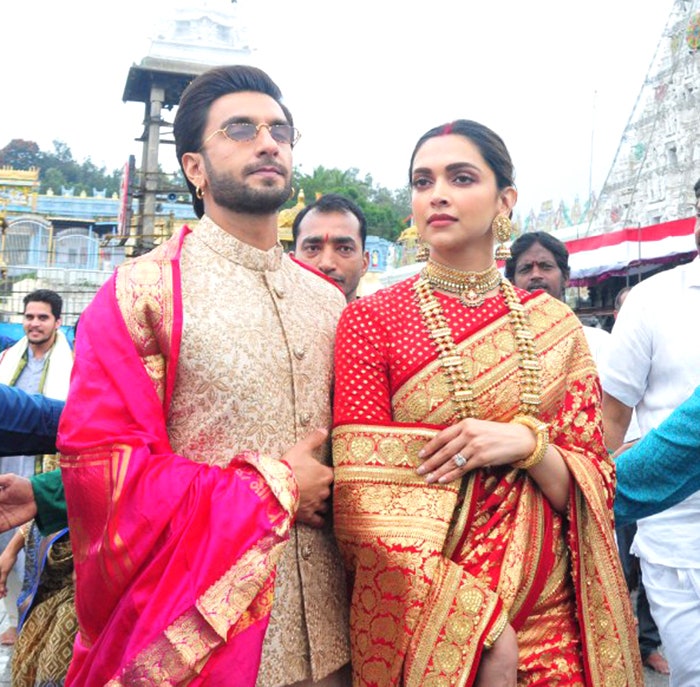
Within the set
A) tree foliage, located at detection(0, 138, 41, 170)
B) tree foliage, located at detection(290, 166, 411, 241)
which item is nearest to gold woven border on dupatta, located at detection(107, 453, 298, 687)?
tree foliage, located at detection(290, 166, 411, 241)

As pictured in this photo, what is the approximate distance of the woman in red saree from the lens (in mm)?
1865

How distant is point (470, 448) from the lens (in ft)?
6.23

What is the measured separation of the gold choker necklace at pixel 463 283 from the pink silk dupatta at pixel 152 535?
670 millimetres

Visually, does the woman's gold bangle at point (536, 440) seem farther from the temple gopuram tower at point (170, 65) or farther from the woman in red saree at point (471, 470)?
the temple gopuram tower at point (170, 65)

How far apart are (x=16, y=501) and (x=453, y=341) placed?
1316mm

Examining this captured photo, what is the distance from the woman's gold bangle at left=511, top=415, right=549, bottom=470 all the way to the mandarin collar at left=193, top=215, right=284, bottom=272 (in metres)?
0.78

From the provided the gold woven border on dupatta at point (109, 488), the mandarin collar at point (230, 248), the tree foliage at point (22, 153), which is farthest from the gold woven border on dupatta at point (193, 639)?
the tree foliage at point (22, 153)

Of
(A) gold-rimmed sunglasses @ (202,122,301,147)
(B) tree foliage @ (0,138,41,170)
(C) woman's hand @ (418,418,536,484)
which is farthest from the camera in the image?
(B) tree foliage @ (0,138,41,170)

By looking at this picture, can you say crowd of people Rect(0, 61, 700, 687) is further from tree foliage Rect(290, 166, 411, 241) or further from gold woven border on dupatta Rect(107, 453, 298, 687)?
tree foliage Rect(290, 166, 411, 241)

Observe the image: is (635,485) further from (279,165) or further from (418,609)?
(279,165)

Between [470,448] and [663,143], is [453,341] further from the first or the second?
[663,143]

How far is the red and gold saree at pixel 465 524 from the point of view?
1858mm

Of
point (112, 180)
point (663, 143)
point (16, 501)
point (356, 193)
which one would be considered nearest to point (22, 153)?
point (112, 180)

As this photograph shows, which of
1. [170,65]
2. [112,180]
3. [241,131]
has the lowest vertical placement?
[112,180]
